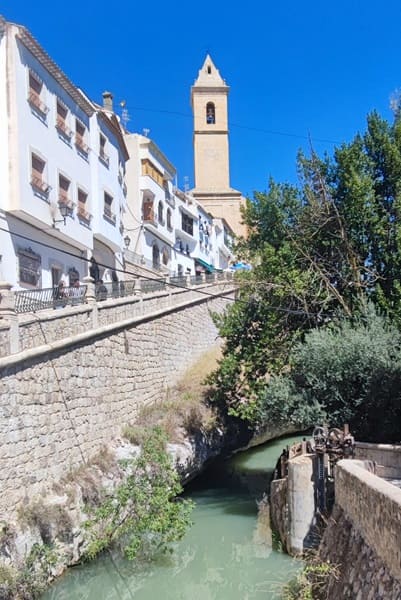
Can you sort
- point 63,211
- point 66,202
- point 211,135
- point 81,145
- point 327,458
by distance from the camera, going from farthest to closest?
1. point 211,135
2. point 81,145
3. point 66,202
4. point 63,211
5. point 327,458

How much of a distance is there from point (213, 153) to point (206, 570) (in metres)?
56.6

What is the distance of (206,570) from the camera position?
11.6 metres

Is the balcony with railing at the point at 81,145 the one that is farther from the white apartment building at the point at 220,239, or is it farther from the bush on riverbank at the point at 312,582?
the white apartment building at the point at 220,239

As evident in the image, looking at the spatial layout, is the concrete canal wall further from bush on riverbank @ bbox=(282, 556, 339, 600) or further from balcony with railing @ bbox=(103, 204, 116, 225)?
balcony with railing @ bbox=(103, 204, 116, 225)

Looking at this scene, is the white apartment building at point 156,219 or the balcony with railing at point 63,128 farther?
the white apartment building at point 156,219

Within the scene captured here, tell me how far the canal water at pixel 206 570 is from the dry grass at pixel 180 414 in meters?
2.58

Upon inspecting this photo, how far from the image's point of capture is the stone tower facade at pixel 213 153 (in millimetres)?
63500

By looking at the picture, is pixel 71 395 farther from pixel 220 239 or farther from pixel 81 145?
pixel 220 239

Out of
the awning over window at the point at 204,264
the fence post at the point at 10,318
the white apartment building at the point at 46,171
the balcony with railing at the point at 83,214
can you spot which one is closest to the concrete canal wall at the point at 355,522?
the fence post at the point at 10,318

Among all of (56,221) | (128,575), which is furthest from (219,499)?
(56,221)

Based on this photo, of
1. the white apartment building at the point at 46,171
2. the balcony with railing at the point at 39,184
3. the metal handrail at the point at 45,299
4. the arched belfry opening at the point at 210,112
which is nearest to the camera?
the metal handrail at the point at 45,299

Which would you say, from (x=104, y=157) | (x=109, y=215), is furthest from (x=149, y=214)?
(x=104, y=157)

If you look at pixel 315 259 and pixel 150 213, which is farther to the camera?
pixel 150 213

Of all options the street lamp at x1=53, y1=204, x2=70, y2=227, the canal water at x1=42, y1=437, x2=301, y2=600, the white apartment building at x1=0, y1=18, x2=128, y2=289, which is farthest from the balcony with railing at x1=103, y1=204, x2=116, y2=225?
the canal water at x1=42, y1=437, x2=301, y2=600
